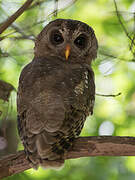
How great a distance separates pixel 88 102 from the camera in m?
3.66

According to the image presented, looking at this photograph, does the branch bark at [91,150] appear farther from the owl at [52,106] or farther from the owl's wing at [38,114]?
the owl's wing at [38,114]

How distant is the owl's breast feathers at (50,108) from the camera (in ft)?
10.0

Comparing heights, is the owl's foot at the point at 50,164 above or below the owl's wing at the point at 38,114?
below

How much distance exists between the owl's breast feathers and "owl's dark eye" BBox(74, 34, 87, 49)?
2.89ft

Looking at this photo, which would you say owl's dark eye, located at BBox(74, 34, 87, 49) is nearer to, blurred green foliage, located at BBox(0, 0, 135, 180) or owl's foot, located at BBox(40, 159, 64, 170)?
blurred green foliage, located at BBox(0, 0, 135, 180)

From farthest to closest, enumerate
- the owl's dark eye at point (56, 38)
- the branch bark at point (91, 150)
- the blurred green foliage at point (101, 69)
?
the owl's dark eye at point (56, 38)
the blurred green foliage at point (101, 69)
the branch bark at point (91, 150)

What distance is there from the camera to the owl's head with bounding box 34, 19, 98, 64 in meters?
4.42

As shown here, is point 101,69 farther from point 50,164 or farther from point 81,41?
point 50,164

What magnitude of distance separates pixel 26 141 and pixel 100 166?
266cm

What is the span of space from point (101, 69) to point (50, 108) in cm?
148

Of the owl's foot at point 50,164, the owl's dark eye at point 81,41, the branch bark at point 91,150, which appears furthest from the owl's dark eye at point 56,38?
the owl's foot at point 50,164

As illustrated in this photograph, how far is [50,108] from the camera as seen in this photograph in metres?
3.17

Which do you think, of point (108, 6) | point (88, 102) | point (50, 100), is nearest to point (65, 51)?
point (88, 102)

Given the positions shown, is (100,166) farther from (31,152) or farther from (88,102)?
(31,152)
